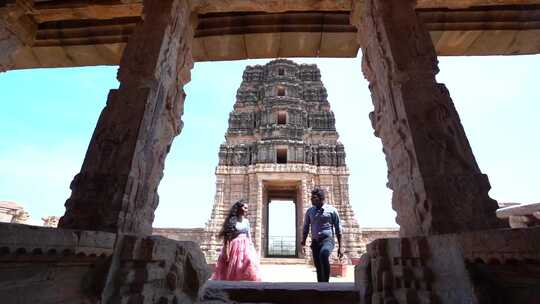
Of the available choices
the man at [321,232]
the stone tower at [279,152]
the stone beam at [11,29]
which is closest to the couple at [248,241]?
the man at [321,232]

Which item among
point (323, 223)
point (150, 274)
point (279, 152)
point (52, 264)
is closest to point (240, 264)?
point (323, 223)

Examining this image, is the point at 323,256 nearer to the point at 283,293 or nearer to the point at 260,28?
the point at 283,293

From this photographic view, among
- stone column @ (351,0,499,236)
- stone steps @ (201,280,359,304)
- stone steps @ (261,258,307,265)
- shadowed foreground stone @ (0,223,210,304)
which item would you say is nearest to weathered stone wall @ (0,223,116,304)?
shadowed foreground stone @ (0,223,210,304)

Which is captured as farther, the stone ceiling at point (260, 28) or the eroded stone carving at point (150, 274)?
the stone ceiling at point (260, 28)

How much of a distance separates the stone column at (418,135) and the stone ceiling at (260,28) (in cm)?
121

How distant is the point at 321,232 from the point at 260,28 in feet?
11.5

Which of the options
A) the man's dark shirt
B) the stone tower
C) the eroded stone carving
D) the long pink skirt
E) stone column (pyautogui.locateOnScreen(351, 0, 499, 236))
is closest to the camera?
the eroded stone carving

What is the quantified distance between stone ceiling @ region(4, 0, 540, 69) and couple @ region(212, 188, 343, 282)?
8.88ft

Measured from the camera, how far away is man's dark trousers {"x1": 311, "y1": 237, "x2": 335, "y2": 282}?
3.79 m

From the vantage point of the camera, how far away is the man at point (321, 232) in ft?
12.5

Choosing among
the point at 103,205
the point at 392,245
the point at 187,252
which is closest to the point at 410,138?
the point at 392,245

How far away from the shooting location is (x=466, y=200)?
1816 millimetres

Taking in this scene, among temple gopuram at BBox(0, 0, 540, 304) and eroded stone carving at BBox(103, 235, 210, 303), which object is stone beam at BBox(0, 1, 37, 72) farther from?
eroded stone carving at BBox(103, 235, 210, 303)

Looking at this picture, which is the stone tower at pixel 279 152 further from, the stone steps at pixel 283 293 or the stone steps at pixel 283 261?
the stone steps at pixel 283 293
